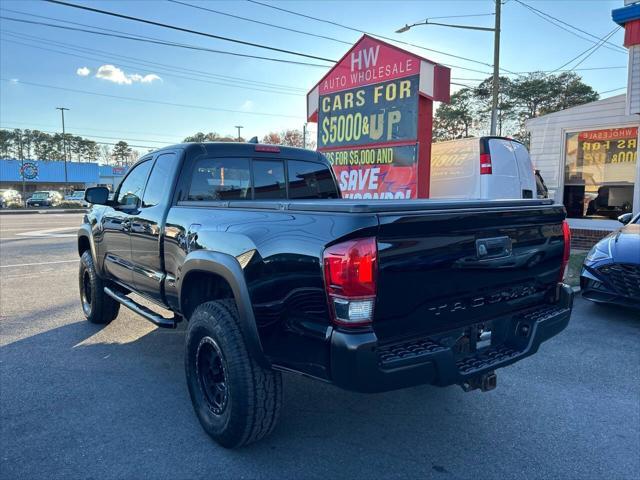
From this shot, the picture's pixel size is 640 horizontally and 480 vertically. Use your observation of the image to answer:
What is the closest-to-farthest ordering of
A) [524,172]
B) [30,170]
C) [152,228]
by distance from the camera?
[152,228], [524,172], [30,170]

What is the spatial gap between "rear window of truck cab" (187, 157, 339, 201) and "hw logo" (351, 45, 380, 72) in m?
4.95

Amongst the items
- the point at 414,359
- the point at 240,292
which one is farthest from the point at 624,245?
the point at 240,292

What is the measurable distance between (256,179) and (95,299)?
251 cm

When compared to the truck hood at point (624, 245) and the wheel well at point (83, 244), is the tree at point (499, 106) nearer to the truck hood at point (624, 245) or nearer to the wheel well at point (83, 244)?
the truck hood at point (624, 245)

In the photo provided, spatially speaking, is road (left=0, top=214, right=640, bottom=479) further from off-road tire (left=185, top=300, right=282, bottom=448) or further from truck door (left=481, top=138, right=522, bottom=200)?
truck door (left=481, top=138, right=522, bottom=200)

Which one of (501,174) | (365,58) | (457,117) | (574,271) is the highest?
(457,117)

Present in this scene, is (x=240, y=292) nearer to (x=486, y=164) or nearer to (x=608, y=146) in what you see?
(x=486, y=164)

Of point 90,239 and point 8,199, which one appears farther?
point 8,199

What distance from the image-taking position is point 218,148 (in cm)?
387

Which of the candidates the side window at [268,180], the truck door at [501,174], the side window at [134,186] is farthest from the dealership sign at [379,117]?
the side window at [134,186]

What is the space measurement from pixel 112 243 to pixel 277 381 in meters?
2.75

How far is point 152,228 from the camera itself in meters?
3.75

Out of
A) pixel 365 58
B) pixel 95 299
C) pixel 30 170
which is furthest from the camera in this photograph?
pixel 30 170

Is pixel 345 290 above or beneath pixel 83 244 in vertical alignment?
above
